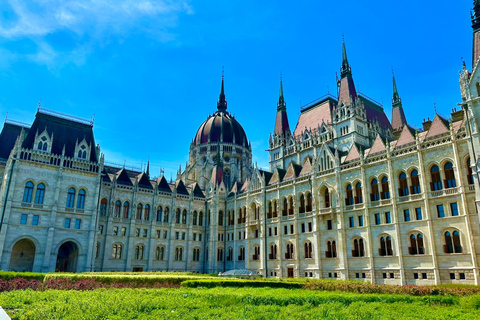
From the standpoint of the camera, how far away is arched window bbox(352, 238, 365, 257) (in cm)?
4408

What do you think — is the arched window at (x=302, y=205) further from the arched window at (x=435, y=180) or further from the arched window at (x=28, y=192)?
the arched window at (x=28, y=192)

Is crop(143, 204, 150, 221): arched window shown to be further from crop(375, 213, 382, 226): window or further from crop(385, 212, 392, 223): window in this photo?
crop(385, 212, 392, 223): window

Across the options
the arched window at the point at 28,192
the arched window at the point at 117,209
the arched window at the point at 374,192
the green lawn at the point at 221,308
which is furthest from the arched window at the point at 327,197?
the arched window at the point at 28,192

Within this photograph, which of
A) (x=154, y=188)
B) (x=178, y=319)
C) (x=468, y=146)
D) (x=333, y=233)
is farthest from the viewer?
(x=154, y=188)

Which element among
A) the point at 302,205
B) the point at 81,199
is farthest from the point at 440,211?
the point at 81,199

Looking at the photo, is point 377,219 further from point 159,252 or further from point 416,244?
point 159,252

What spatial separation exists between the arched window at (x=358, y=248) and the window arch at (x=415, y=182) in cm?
899

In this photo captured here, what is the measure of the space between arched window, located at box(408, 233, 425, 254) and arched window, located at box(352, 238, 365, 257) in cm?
602

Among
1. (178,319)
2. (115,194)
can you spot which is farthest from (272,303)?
(115,194)

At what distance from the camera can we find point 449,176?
125 feet

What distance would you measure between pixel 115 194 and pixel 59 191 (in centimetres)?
926

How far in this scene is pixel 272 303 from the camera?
17.7 m

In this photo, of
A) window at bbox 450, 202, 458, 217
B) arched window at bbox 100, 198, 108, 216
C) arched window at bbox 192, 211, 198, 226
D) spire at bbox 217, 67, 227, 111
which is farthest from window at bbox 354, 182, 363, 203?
spire at bbox 217, 67, 227, 111

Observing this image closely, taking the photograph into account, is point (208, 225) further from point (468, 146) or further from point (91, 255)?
point (468, 146)
